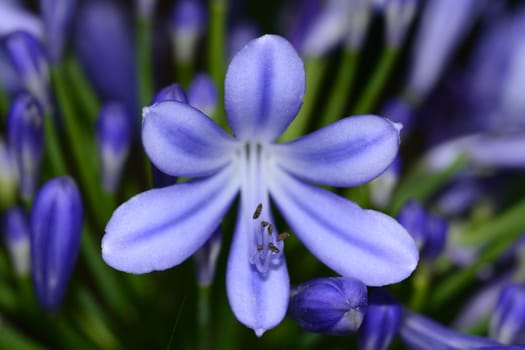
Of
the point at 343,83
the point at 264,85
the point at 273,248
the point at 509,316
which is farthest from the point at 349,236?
the point at 343,83

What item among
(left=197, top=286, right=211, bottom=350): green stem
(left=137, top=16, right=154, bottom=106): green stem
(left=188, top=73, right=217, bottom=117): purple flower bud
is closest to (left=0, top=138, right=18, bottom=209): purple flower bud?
(left=137, top=16, right=154, bottom=106): green stem

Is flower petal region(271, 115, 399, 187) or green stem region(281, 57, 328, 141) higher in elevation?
flower petal region(271, 115, 399, 187)

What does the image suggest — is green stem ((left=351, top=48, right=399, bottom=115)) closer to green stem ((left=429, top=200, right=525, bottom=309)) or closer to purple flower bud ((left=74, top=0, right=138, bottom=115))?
green stem ((left=429, top=200, right=525, bottom=309))

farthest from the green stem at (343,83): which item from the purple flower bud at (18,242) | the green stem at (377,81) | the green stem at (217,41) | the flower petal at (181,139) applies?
the purple flower bud at (18,242)

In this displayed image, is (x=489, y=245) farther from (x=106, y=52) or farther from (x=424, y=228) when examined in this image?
(x=106, y=52)

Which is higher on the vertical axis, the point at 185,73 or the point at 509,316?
the point at 185,73

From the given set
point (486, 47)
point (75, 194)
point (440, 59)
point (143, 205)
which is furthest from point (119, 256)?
point (486, 47)
